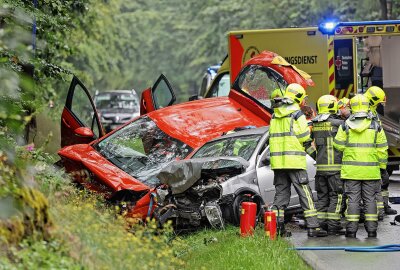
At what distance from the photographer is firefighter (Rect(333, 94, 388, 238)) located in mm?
12320

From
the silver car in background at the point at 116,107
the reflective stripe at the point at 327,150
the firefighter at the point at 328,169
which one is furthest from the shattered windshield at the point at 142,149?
the silver car in background at the point at 116,107

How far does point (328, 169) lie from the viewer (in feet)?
42.3

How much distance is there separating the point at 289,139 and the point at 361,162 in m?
0.94

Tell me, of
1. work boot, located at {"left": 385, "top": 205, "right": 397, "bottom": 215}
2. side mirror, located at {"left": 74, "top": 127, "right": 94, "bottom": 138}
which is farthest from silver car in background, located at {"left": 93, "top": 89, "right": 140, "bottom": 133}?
work boot, located at {"left": 385, "top": 205, "right": 397, "bottom": 215}

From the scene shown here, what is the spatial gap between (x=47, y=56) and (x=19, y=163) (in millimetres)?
15409

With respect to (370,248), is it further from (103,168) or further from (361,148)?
(103,168)

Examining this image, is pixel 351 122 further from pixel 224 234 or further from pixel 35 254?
pixel 35 254

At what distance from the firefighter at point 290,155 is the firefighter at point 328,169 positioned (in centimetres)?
56

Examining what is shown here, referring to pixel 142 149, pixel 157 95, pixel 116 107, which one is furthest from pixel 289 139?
pixel 116 107

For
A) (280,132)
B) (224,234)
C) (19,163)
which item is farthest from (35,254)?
(280,132)

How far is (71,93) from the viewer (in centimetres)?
1595

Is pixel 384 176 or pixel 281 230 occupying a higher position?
pixel 384 176

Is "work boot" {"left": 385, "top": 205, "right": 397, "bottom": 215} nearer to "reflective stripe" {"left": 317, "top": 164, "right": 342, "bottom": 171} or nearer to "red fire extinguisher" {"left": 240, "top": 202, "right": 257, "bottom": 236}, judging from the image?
"reflective stripe" {"left": 317, "top": 164, "right": 342, "bottom": 171}

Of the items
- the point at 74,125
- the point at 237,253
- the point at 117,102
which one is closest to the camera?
the point at 237,253
